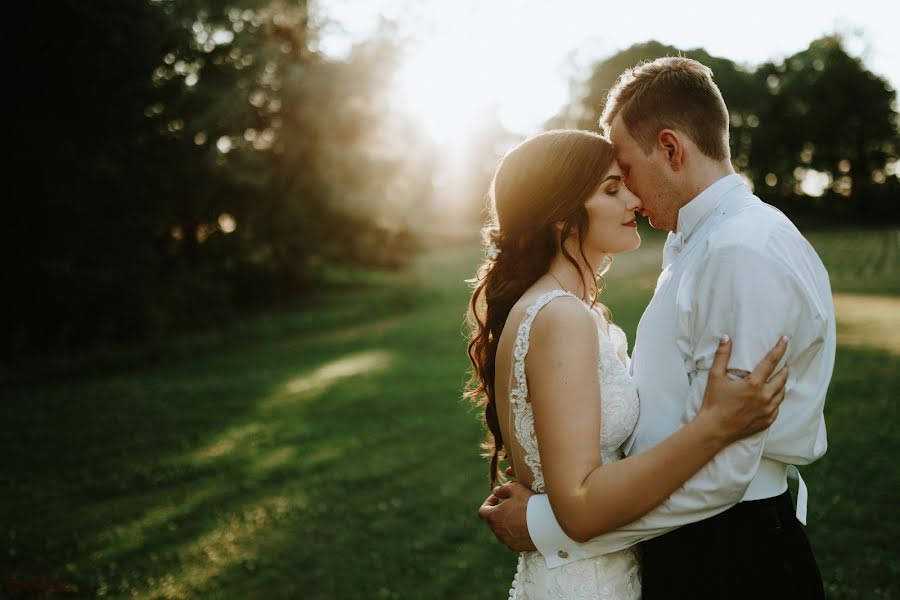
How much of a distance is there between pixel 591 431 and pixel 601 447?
34 cm

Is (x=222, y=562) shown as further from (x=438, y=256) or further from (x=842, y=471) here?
(x=438, y=256)

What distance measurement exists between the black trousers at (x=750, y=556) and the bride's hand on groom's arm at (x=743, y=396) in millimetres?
401

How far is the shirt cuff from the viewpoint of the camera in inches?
96.7

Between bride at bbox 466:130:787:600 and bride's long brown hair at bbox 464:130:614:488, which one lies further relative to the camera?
bride's long brown hair at bbox 464:130:614:488

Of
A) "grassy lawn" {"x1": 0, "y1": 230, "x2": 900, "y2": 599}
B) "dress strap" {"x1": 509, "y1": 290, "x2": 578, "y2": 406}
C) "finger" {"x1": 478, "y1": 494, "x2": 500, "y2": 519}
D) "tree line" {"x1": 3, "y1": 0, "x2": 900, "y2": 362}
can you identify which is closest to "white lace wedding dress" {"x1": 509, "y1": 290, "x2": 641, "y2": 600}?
"dress strap" {"x1": 509, "y1": 290, "x2": 578, "y2": 406}

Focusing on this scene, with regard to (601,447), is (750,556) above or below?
below

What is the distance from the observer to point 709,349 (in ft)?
7.10

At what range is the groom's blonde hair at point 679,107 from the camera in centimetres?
254

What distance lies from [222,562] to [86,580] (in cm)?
106

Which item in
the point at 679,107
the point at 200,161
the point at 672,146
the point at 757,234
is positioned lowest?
the point at 757,234

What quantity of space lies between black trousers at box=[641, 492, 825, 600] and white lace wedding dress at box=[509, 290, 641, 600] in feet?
0.83

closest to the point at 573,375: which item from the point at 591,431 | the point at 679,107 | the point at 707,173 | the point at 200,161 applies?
the point at 591,431

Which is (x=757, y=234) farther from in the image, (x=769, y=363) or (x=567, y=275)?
(x=567, y=275)

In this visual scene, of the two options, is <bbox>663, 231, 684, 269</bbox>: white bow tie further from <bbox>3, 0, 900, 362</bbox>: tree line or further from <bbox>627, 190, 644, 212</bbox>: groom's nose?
<bbox>3, 0, 900, 362</bbox>: tree line
